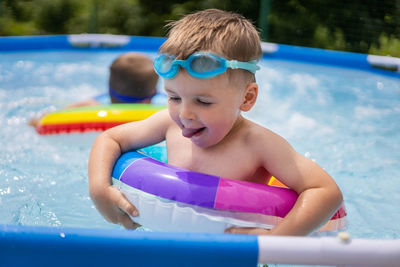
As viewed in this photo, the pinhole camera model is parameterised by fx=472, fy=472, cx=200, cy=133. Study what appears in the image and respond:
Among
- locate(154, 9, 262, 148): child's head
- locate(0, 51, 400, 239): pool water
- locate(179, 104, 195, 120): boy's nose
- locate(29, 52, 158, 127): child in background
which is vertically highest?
locate(154, 9, 262, 148): child's head

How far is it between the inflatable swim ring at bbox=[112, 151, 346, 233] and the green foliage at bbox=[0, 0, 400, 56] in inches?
267

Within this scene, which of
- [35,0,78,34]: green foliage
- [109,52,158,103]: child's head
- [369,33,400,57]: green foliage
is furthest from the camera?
[35,0,78,34]: green foliage

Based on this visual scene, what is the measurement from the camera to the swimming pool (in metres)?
Answer: 2.73

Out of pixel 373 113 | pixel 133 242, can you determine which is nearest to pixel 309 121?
pixel 373 113

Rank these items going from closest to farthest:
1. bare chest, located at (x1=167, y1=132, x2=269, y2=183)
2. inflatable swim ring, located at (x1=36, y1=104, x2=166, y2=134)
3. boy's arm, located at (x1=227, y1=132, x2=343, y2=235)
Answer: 1. boy's arm, located at (x1=227, y1=132, x2=343, y2=235)
2. bare chest, located at (x1=167, y1=132, x2=269, y2=183)
3. inflatable swim ring, located at (x1=36, y1=104, x2=166, y2=134)

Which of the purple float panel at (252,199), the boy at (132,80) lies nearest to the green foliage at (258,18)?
the boy at (132,80)

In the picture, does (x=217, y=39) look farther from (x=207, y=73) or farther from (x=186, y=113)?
(x=186, y=113)

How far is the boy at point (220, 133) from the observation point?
1702mm

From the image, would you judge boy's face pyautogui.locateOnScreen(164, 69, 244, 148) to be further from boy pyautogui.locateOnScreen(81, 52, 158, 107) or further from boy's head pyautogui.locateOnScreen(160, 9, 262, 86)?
boy pyautogui.locateOnScreen(81, 52, 158, 107)

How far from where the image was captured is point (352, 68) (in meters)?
6.21

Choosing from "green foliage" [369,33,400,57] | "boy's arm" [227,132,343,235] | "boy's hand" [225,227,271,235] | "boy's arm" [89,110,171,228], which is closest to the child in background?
"boy's arm" [89,110,171,228]

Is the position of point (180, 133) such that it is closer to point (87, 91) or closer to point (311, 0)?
point (87, 91)

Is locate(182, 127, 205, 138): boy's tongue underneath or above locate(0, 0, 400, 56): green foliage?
above

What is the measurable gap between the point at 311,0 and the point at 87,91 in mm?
5438
